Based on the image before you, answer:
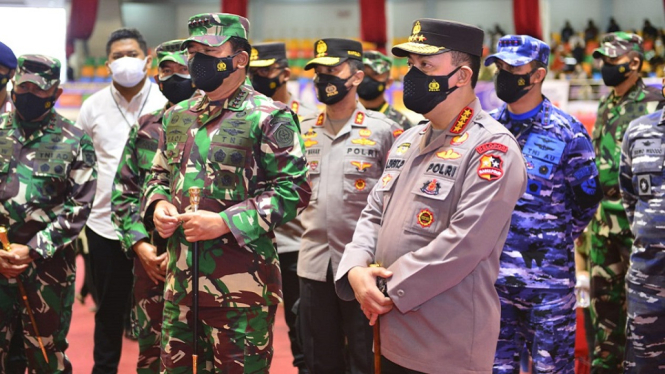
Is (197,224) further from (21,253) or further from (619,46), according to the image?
(619,46)

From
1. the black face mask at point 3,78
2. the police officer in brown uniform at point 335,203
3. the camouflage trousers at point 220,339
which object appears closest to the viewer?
the camouflage trousers at point 220,339

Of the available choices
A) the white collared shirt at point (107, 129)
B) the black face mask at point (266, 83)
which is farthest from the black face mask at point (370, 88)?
the white collared shirt at point (107, 129)

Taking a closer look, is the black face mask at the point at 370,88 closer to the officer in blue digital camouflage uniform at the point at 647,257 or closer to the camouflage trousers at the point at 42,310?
the officer in blue digital camouflage uniform at the point at 647,257

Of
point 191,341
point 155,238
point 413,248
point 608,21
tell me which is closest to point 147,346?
point 155,238

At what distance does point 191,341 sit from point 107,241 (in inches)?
61.0

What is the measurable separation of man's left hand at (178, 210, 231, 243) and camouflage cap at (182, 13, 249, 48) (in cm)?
65

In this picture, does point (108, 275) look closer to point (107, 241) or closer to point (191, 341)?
point (107, 241)

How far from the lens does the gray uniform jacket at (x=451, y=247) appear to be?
88.6 inches

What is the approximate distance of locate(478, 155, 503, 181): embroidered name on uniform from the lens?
7.44ft

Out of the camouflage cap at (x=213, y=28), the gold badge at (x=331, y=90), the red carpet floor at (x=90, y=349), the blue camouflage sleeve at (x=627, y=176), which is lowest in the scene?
the red carpet floor at (x=90, y=349)

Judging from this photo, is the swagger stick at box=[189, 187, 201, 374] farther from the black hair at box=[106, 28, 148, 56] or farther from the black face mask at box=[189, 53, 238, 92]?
the black hair at box=[106, 28, 148, 56]

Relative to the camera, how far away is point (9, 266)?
11.2 ft

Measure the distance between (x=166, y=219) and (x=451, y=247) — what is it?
1085 millimetres

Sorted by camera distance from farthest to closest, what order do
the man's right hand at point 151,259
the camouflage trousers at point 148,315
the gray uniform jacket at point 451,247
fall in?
the camouflage trousers at point 148,315
the man's right hand at point 151,259
the gray uniform jacket at point 451,247
